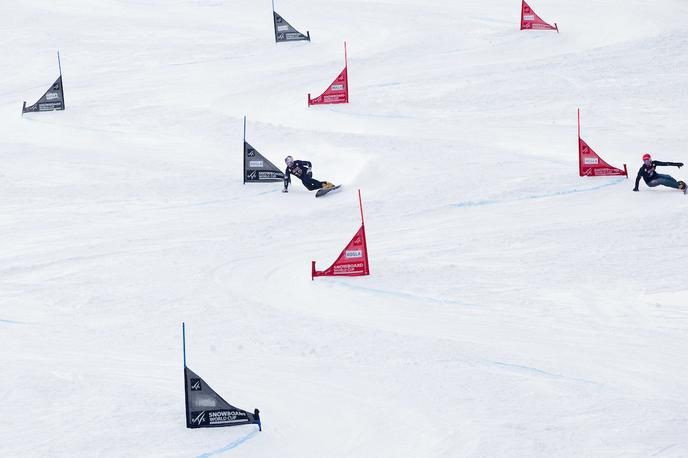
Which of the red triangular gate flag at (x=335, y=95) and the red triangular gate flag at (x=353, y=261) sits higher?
the red triangular gate flag at (x=335, y=95)

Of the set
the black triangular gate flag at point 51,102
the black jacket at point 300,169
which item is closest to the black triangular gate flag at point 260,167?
the black jacket at point 300,169

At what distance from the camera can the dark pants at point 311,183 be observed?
17328 mm

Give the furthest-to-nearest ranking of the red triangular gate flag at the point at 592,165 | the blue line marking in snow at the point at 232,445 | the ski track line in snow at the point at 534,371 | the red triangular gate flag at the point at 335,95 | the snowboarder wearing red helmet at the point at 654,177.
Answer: the red triangular gate flag at the point at 335,95 < the red triangular gate flag at the point at 592,165 < the snowboarder wearing red helmet at the point at 654,177 < the ski track line in snow at the point at 534,371 < the blue line marking in snow at the point at 232,445

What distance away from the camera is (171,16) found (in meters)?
30.6

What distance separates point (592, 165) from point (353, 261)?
198 inches

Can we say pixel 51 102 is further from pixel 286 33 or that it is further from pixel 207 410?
pixel 207 410

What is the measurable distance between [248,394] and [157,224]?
6.46 m

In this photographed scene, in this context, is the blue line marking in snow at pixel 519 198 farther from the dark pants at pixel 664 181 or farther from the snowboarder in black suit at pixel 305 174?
the snowboarder in black suit at pixel 305 174

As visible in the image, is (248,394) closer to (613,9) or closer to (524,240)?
(524,240)

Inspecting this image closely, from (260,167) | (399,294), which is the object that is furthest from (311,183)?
(399,294)

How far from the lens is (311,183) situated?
17.4m

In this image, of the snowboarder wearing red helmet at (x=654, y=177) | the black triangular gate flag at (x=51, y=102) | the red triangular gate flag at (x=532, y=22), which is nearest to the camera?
the snowboarder wearing red helmet at (x=654, y=177)

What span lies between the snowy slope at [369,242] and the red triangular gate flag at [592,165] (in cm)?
16

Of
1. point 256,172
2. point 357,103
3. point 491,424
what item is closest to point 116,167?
point 256,172
